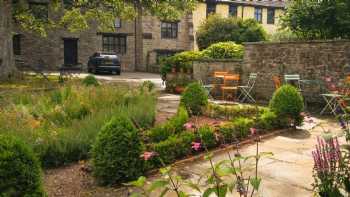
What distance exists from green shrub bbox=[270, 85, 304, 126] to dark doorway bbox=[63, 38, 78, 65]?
2743 cm

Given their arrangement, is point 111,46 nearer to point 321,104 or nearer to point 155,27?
point 155,27

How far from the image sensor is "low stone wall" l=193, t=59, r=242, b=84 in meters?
14.7

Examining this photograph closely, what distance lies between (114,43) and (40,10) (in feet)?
25.1

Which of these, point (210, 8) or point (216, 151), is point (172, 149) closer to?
point (216, 151)

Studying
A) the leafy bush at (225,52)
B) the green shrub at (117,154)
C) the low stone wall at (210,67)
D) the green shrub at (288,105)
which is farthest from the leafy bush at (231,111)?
the leafy bush at (225,52)

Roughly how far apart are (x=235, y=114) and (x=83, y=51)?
2683 centimetres

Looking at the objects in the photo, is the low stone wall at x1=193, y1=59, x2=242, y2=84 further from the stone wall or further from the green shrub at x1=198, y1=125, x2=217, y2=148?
the green shrub at x1=198, y1=125, x2=217, y2=148

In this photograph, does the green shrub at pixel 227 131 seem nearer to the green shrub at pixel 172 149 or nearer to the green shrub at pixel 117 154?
the green shrub at pixel 172 149

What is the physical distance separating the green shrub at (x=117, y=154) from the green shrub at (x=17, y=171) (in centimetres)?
152

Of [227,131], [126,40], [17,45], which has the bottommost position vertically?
[227,131]

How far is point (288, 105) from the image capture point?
8.33m

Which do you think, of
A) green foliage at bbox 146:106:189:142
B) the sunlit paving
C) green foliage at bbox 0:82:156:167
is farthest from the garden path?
green foliage at bbox 0:82:156:167

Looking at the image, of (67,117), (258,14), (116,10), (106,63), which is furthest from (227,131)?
(258,14)

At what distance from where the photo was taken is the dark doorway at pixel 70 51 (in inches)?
1304
